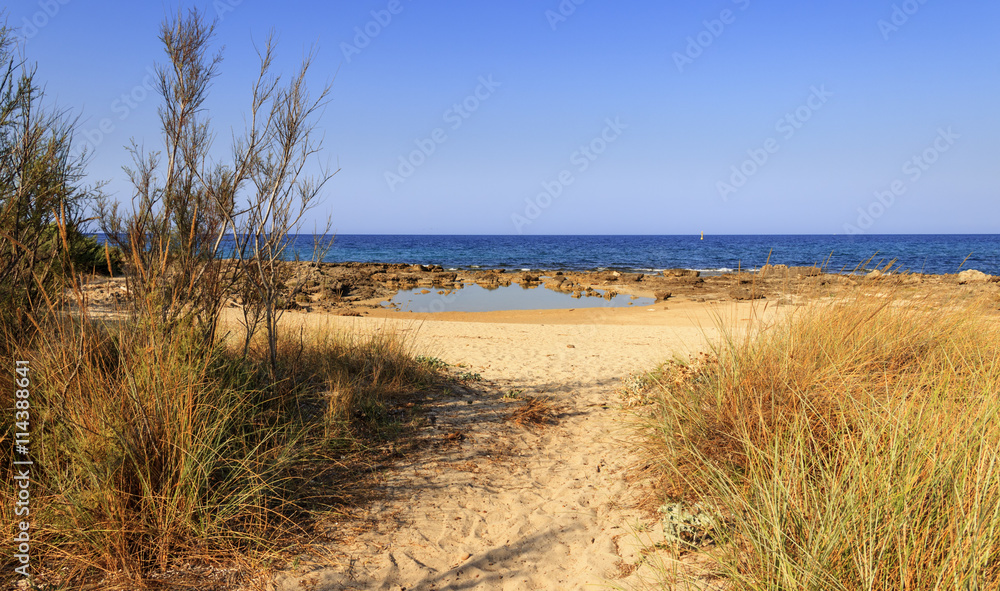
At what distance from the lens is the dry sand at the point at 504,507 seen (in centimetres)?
279

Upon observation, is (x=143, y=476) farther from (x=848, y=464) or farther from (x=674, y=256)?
(x=674, y=256)

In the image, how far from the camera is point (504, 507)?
3.57 metres

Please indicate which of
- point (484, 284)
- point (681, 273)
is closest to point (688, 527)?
point (484, 284)

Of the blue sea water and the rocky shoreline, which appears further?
the blue sea water

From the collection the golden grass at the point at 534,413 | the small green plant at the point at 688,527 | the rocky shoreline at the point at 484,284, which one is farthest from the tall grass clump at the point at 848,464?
the rocky shoreline at the point at 484,284

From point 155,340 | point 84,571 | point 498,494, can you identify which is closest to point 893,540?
point 498,494

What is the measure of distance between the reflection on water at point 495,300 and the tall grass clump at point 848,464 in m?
13.7

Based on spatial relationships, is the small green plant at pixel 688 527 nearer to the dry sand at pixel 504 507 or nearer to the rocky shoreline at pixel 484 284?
the dry sand at pixel 504 507

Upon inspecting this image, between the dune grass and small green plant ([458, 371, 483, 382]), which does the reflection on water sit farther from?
the dune grass

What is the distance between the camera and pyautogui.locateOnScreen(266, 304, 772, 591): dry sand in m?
2.79

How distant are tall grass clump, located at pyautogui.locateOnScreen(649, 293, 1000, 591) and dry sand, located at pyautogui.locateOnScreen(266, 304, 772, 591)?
2.03 ft

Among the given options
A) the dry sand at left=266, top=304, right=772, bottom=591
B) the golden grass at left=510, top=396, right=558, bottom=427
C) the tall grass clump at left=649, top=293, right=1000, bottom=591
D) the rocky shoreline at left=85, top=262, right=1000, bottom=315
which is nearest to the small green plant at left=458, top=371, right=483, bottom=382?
the dry sand at left=266, top=304, right=772, bottom=591

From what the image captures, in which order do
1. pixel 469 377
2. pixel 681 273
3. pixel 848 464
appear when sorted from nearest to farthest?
1. pixel 848 464
2. pixel 469 377
3. pixel 681 273

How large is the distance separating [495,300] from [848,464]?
17.8 m
